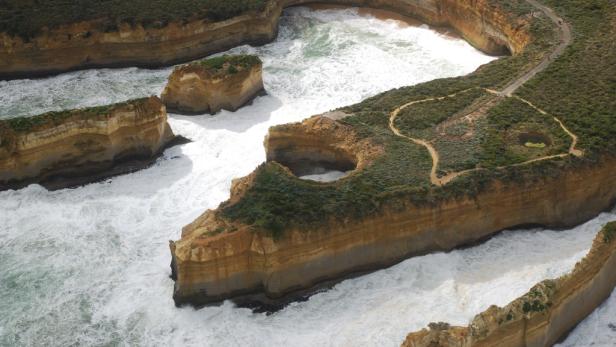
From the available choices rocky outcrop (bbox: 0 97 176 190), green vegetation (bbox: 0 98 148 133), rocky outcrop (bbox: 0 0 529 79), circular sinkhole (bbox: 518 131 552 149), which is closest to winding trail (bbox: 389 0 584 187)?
circular sinkhole (bbox: 518 131 552 149)

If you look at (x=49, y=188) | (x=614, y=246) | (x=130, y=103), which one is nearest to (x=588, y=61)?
(x=614, y=246)

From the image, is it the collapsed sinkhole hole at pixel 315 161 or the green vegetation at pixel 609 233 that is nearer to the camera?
the green vegetation at pixel 609 233

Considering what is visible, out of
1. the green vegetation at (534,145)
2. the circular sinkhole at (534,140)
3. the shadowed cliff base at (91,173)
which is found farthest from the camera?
the shadowed cliff base at (91,173)

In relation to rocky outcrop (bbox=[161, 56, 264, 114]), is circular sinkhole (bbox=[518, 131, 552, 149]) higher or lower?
higher

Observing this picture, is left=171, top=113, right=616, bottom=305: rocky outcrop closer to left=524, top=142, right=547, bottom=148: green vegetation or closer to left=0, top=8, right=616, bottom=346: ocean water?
left=0, top=8, right=616, bottom=346: ocean water

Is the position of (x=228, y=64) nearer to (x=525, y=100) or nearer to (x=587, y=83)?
(x=525, y=100)

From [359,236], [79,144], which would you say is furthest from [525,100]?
[79,144]

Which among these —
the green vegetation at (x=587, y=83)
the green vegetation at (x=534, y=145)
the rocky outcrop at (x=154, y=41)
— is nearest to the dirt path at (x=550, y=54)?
the green vegetation at (x=587, y=83)

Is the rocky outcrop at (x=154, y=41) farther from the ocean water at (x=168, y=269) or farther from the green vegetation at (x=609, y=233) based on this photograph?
the green vegetation at (x=609, y=233)
